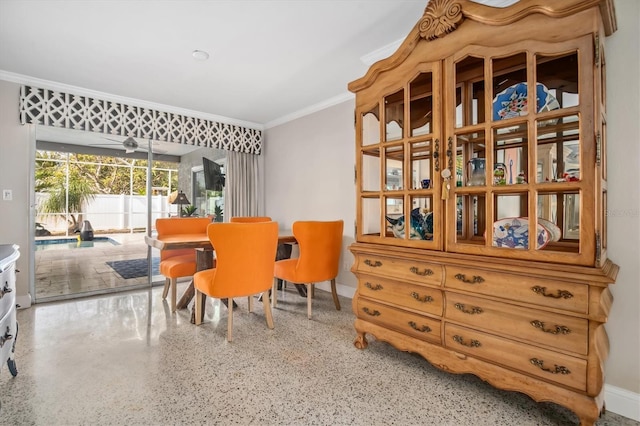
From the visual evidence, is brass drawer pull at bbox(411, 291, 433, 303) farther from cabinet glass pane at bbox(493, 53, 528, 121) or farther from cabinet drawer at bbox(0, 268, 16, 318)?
cabinet drawer at bbox(0, 268, 16, 318)

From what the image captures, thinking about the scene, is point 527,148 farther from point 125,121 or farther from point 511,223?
point 125,121

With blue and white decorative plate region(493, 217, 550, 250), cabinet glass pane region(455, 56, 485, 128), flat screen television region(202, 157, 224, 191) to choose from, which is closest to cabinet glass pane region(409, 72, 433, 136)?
cabinet glass pane region(455, 56, 485, 128)

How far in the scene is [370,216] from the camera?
2.31 metres

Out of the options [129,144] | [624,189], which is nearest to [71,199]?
[129,144]

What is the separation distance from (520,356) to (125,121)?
4529 mm

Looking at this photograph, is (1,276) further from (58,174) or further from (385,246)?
(58,174)

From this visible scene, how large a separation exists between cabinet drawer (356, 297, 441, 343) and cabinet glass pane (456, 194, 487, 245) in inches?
24.0

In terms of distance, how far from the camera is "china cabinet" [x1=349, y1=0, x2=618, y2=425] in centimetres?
139

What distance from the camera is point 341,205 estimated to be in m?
3.87

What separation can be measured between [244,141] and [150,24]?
8.69 ft

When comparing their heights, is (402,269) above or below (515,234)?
below

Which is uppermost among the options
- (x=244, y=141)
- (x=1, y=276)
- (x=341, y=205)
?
(x=244, y=141)

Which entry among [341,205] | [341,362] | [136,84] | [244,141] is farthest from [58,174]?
[341,362]

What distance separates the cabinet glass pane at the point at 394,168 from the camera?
2.12 m
